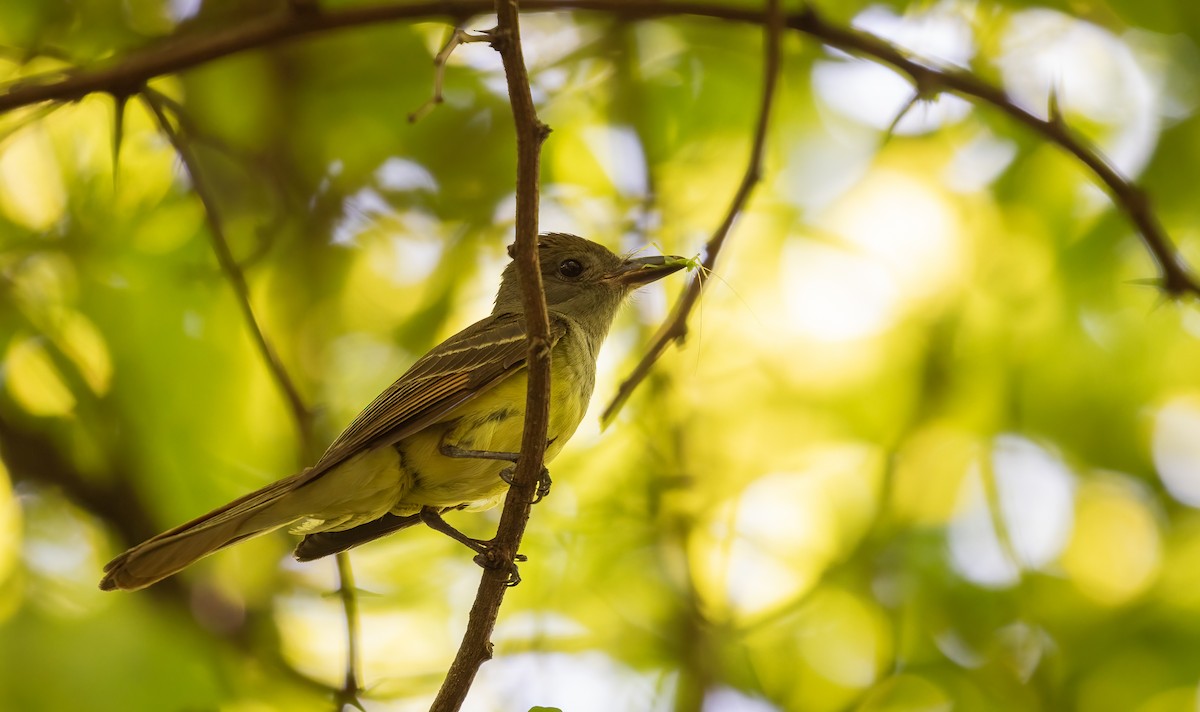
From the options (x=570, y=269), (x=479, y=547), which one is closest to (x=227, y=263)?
(x=479, y=547)

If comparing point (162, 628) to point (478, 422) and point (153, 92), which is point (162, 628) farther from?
point (153, 92)

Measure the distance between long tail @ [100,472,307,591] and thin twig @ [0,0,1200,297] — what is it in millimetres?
1422

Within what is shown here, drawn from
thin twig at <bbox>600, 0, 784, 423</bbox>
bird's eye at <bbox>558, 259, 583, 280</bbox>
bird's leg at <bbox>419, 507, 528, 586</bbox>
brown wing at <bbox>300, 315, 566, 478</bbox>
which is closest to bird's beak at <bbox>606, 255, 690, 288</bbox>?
bird's eye at <bbox>558, 259, 583, 280</bbox>

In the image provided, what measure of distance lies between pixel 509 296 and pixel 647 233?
2.97 feet

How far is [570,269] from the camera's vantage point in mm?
5270

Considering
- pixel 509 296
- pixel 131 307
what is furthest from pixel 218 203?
pixel 509 296

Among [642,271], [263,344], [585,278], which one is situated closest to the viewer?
[263,344]

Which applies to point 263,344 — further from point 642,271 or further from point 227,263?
point 642,271

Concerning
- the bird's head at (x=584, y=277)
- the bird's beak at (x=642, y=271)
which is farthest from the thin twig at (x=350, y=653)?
the bird's beak at (x=642, y=271)

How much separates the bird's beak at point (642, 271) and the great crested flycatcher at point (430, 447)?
1.7 inches

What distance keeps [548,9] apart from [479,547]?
196 cm

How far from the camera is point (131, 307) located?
504 centimetres

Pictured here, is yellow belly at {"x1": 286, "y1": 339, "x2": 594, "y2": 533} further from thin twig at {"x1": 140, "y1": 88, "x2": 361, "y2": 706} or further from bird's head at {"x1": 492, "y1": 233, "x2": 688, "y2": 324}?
bird's head at {"x1": 492, "y1": 233, "x2": 688, "y2": 324}

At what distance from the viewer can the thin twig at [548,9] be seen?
3.91 metres
